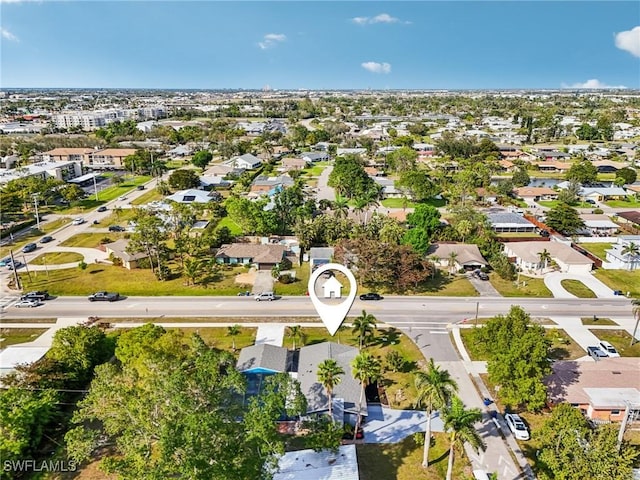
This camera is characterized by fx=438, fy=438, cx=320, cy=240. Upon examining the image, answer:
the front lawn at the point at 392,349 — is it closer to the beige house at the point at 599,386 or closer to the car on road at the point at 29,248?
the beige house at the point at 599,386

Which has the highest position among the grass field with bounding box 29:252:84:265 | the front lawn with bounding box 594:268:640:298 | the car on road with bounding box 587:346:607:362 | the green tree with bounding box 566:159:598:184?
the green tree with bounding box 566:159:598:184

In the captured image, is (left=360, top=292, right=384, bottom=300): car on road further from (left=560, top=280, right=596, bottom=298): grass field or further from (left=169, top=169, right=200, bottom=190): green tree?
(left=169, top=169, right=200, bottom=190): green tree

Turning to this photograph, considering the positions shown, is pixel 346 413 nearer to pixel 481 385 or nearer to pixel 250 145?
pixel 481 385

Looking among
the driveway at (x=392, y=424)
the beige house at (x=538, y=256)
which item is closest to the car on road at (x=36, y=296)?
the driveway at (x=392, y=424)

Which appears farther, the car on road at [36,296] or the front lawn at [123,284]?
the front lawn at [123,284]

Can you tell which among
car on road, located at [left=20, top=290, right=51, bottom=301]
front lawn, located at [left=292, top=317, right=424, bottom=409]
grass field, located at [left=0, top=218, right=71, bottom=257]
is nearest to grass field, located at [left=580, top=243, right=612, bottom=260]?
front lawn, located at [left=292, top=317, right=424, bottom=409]

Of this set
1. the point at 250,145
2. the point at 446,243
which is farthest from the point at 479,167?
the point at 250,145
